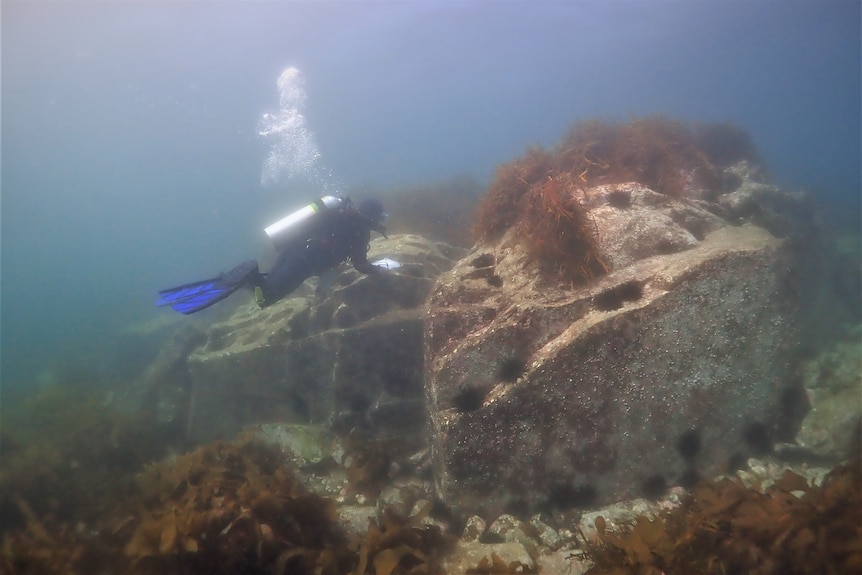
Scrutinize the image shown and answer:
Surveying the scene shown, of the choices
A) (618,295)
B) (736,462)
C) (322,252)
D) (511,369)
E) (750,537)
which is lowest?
(736,462)

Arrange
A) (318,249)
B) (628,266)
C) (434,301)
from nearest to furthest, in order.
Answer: (628,266) < (434,301) < (318,249)

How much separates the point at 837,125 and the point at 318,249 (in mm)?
189619

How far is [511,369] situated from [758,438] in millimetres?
3480

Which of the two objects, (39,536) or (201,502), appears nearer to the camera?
(201,502)

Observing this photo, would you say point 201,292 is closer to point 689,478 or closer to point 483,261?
point 483,261

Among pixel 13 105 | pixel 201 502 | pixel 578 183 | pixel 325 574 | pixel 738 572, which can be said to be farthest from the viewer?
pixel 13 105

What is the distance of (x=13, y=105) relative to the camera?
52938mm

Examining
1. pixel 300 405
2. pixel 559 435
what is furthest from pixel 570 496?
pixel 300 405

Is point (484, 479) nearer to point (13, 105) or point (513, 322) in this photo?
point (513, 322)

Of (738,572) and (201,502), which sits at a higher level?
(201,502)

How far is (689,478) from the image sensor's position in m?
5.21

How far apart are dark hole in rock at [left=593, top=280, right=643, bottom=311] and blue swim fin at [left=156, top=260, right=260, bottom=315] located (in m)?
5.98

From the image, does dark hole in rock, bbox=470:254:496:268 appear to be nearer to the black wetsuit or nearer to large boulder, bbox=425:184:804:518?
large boulder, bbox=425:184:804:518

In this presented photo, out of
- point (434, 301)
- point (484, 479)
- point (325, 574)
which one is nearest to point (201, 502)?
point (325, 574)
